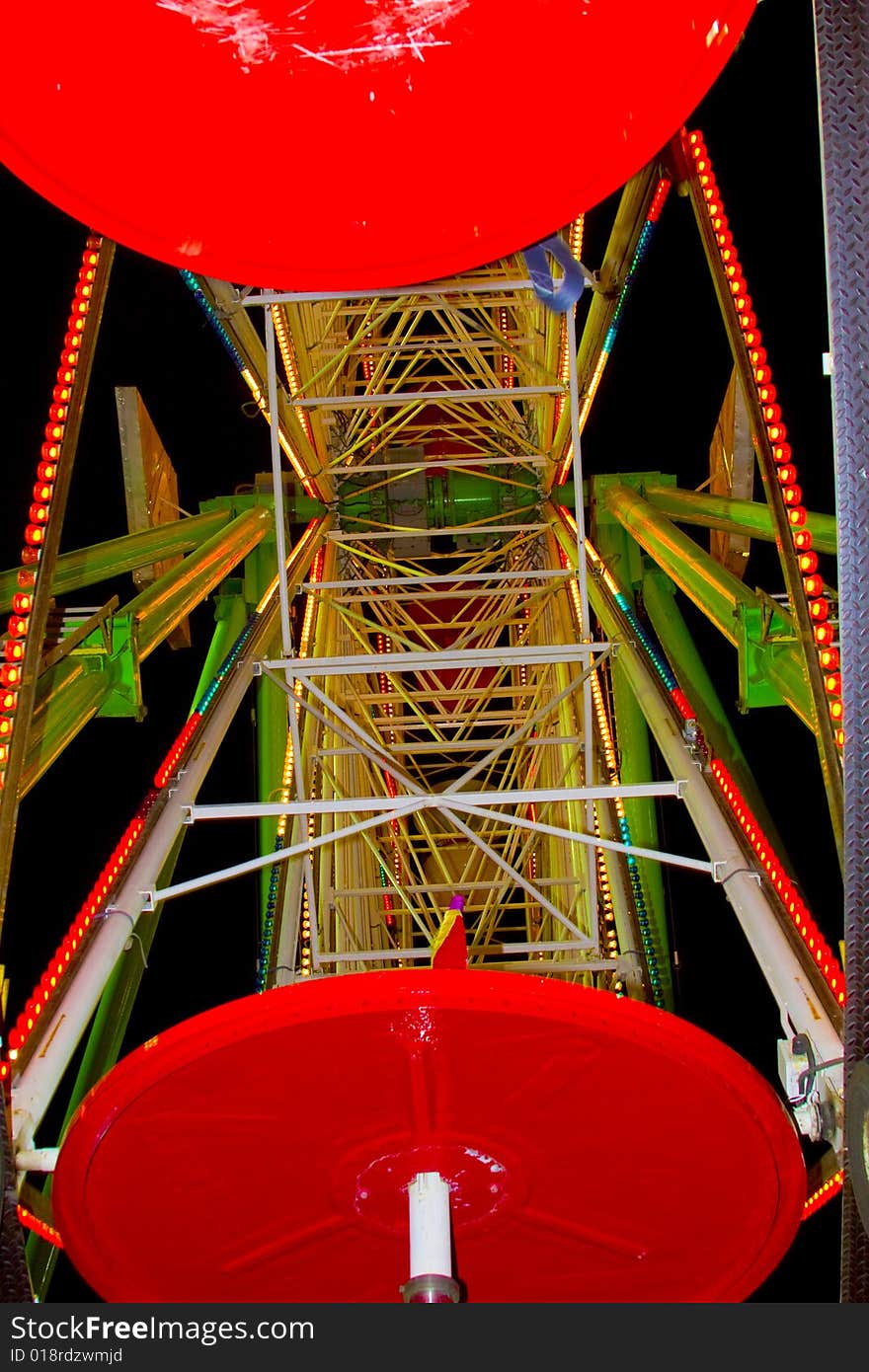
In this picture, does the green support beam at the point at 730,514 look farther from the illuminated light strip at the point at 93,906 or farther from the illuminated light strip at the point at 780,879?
the illuminated light strip at the point at 93,906

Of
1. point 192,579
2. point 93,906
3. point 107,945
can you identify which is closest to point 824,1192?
point 107,945

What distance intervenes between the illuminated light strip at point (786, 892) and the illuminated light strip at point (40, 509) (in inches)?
127

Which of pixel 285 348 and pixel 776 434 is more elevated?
pixel 285 348

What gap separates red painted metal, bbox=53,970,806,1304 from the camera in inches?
206

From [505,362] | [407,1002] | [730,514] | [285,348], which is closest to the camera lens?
[407,1002]

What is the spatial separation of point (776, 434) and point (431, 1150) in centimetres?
320

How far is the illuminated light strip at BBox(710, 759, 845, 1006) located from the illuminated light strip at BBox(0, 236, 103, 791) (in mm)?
3232

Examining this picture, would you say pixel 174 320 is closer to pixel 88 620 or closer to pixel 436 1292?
pixel 88 620

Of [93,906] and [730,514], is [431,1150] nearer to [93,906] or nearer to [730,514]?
[93,906]

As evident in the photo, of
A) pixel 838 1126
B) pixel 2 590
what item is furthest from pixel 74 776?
pixel 838 1126

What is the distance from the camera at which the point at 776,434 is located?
641 cm

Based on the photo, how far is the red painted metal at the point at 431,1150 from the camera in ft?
17.2

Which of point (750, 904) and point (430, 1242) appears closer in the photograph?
point (430, 1242)

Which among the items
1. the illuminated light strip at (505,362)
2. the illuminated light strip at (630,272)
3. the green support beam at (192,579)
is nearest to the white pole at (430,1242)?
the green support beam at (192,579)
